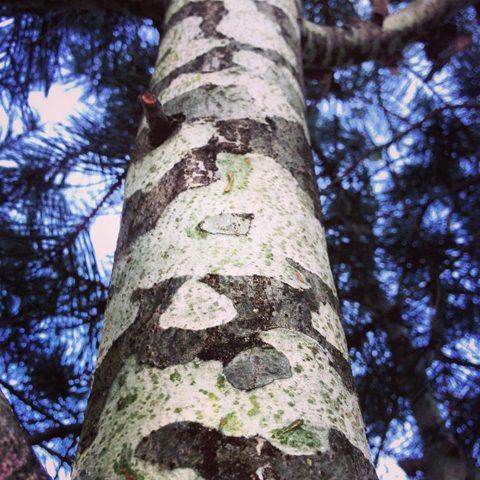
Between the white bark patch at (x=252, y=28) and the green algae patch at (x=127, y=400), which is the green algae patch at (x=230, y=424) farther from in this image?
the white bark patch at (x=252, y=28)

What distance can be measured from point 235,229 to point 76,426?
3.43 feet

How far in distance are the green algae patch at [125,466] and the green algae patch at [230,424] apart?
0.27 feet

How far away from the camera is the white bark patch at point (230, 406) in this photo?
1.59 ft

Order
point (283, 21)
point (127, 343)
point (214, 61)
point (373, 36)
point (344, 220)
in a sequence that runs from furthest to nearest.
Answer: point (344, 220)
point (373, 36)
point (283, 21)
point (214, 61)
point (127, 343)

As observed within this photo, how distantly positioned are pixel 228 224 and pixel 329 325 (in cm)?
18

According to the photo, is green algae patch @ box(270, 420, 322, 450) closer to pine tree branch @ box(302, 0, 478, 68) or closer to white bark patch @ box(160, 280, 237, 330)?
white bark patch @ box(160, 280, 237, 330)

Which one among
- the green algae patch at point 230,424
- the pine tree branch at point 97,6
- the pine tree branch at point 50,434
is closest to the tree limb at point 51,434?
the pine tree branch at point 50,434

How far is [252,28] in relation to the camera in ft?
3.48


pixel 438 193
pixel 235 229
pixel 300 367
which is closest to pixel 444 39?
pixel 438 193

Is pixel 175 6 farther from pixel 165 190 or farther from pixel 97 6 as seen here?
pixel 165 190

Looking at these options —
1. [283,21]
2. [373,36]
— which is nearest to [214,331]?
[283,21]

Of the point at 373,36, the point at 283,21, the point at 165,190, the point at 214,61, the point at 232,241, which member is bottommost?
the point at 232,241

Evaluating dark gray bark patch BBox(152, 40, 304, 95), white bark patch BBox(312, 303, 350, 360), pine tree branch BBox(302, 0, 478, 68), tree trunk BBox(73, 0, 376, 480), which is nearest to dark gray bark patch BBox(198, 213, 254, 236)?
tree trunk BBox(73, 0, 376, 480)

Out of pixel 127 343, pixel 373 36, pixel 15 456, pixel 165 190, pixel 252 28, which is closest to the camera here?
pixel 15 456
